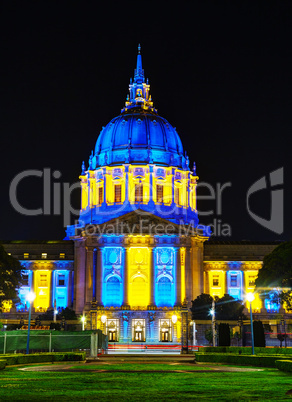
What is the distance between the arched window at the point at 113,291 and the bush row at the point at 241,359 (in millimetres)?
65809

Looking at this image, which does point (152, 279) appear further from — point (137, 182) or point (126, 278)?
point (137, 182)

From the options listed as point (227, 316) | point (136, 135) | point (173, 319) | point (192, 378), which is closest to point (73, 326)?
point (173, 319)

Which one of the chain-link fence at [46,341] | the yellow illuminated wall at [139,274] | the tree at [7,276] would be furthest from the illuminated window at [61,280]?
the chain-link fence at [46,341]

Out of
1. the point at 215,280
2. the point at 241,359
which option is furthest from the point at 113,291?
the point at 241,359

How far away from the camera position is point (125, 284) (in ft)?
376

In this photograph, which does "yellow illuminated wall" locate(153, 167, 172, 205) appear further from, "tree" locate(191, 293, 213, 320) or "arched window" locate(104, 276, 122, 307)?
"tree" locate(191, 293, 213, 320)

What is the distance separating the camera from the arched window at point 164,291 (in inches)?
4574

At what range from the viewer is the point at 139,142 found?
456 ft

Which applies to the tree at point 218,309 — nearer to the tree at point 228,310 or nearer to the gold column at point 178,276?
the tree at point 228,310

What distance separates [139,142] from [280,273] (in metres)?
62.7

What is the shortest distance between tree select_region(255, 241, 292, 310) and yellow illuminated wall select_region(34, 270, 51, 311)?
4916 centimetres

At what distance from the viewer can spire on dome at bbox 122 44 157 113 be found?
5935 inches

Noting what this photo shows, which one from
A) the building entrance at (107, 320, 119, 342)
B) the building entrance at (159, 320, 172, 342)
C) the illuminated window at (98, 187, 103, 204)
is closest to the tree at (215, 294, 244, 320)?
the building entrance at (159, 320, 172, 342)

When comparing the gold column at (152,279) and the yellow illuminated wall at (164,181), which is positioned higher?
the yellow illuminated wall at (164,181)
